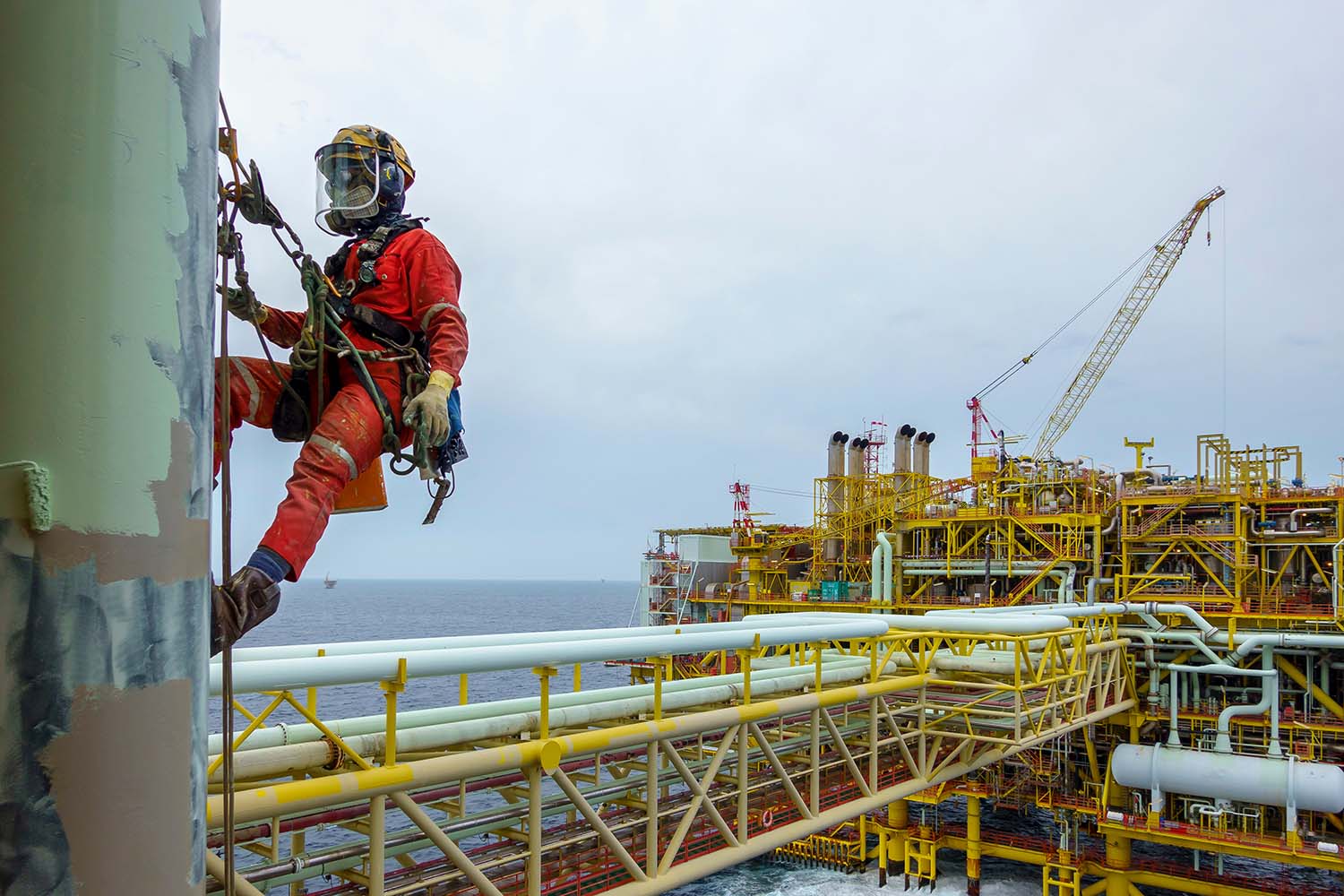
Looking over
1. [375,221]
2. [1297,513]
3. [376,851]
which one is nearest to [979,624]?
[376,851]

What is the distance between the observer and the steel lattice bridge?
7.29 m

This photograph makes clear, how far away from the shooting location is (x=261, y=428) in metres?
5.28

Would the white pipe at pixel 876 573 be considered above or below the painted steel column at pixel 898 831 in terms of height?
above

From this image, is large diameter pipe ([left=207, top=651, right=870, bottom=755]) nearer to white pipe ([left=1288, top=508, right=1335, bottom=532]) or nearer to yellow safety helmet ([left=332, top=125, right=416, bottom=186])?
yellow safety helmet ([left=332, top=125, right=416, bottom=186])

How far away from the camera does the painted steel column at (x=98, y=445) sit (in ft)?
7.68

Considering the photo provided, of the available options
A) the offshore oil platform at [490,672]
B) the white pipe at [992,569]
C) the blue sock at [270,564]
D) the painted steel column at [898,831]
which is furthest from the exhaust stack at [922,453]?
the blue sock at [270,564]

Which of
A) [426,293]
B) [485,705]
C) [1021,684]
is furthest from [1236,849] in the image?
[426,293]

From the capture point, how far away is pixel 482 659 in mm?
7793

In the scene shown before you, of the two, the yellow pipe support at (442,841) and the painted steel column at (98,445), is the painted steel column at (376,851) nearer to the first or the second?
the yellow pipe support at (442,841)

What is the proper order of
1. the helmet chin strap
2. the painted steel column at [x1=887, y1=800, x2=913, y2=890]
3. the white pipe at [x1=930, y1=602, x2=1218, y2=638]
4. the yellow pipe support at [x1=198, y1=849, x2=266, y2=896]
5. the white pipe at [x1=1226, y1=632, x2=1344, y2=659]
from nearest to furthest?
the helmet chin strap
the yellow pipe support at [x1=198, y1=849, x2=266, y2=896]
the white pipe at [x1=930, y1=602, x2=1218, y2=638]
the white pipe at [x1=1226, y1=632, x2=1344, y2=659]
the painted steel column at [x1=887, y1=800, x2=913, y2=890]

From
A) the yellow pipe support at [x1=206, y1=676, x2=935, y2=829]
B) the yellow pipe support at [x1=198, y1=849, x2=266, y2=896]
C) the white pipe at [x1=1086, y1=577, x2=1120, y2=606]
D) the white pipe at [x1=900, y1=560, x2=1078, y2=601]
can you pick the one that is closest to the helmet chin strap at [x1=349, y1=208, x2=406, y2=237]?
the yellow pipe support at [x1=206, y1=676, x2=935, y2=829]

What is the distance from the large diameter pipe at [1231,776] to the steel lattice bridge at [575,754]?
1246cm

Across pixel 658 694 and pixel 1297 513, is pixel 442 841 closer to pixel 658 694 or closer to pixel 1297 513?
pixel 658 694

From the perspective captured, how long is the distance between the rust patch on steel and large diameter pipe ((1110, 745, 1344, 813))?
94.3 feet
